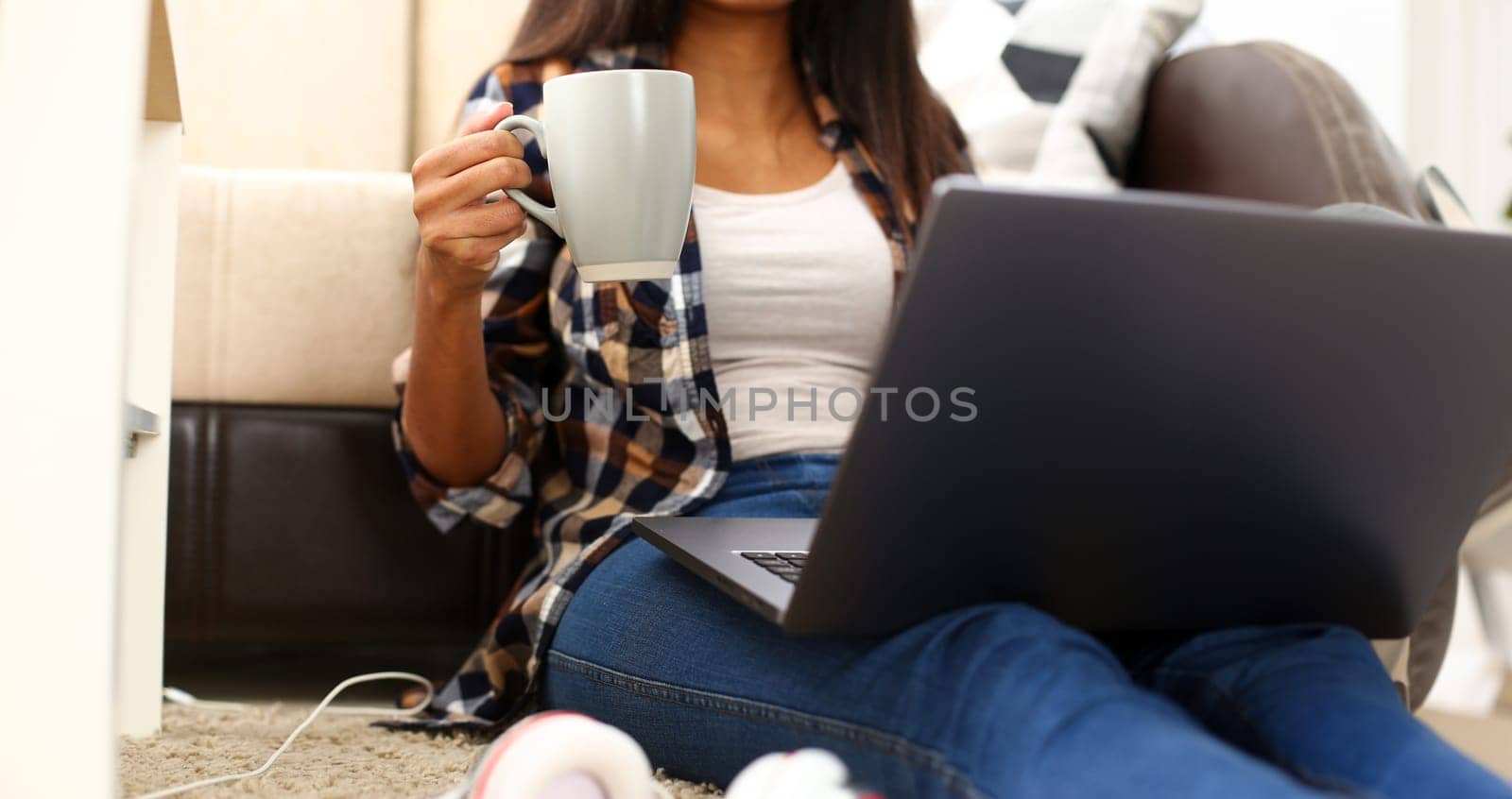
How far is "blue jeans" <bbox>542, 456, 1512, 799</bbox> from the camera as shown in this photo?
485mm

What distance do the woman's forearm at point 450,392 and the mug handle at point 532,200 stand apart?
13 cm

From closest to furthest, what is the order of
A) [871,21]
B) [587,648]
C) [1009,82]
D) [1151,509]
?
[1151,509]
[587,648]
[871,21]
[1009,82]

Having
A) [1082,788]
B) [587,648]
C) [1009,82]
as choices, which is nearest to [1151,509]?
[1082,788]

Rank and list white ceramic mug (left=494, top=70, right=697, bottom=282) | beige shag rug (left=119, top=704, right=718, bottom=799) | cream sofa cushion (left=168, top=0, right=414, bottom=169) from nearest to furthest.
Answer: white ceramic mug (left=494, top=70, right=697, bottom=282), beige shag rug (left=119, top=704, right=718, bottom=799), cream sofa cushion (left=168, top=0, right=414, bottom=169)

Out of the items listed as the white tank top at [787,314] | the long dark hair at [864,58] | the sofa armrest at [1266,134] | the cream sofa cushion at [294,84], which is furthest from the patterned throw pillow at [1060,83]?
the cream sofa cushion at [294,84]

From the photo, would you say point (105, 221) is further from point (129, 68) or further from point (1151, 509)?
point (1151, 509)

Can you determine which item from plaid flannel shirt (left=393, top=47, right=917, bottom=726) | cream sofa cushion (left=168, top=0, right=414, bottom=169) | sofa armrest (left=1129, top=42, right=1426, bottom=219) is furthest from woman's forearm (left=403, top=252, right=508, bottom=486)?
sofa armrest (left=1129, top=42, right=1426, bottom=219)

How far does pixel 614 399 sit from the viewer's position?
980 millimetres

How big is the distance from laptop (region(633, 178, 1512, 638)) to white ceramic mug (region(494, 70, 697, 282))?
0.17 meters

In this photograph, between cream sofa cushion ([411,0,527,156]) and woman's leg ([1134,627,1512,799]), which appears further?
cream sofa cushion ([411,0,527,156])

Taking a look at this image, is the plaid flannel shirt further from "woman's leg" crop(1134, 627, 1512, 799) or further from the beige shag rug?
"woman's leg" crop(1134, 627, 1512, 799)

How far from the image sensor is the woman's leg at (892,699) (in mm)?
477

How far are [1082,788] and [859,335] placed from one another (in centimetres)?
60

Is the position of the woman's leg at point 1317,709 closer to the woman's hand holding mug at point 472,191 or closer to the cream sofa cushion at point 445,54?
the woman's hand holding mug at point 472,191
